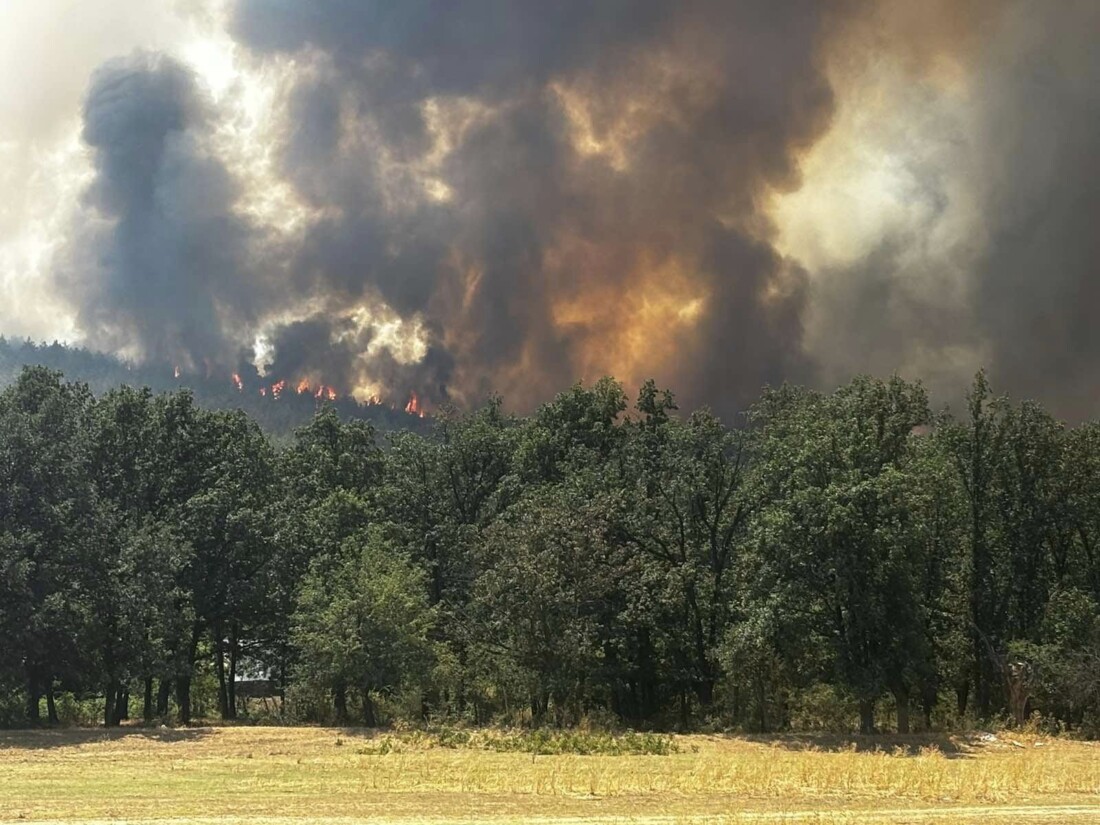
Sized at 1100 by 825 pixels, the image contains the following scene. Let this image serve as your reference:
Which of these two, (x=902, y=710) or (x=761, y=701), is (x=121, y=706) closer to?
(x=761, y=701)

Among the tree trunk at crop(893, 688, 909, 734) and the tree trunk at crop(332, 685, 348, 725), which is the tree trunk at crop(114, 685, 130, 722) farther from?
the tree trunk at crop(893, 688, 909, 734)

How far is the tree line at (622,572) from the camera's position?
154 feet

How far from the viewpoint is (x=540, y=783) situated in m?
27.7

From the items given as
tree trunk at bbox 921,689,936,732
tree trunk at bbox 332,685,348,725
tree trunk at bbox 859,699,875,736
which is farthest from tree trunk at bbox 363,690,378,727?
tree trunk at bbox 921,689,936,732

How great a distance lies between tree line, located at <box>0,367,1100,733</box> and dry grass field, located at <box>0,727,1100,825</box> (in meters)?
6.67

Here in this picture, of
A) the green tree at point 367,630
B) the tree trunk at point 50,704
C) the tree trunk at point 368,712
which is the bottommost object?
the tree trunk at point 368,712

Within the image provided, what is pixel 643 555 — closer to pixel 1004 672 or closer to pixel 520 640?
pixel 520 640

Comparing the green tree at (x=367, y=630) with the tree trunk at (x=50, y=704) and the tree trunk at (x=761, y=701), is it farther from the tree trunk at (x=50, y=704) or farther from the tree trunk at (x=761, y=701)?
the tree trunk at (x=761, y=701)

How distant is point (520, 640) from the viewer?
54.4 meters

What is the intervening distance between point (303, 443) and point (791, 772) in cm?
6645

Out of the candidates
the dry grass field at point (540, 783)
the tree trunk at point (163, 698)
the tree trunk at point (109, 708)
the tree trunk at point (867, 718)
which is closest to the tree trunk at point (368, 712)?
the dry grass field at point (540, 783)

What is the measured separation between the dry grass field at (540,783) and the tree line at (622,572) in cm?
667

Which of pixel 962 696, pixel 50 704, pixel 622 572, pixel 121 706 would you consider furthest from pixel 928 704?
pixel 50 704

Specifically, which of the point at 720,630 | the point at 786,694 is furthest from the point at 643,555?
the point at 786,694
